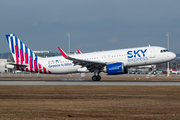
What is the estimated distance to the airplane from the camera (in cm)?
4025

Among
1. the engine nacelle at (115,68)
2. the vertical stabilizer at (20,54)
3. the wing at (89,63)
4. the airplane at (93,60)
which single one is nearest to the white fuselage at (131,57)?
the airplane at (93,60)

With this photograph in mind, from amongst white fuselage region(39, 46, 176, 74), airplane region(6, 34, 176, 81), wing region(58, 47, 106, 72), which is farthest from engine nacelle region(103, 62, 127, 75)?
white fuselage region(39, 46, 176, 74)

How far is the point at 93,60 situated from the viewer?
140 feet

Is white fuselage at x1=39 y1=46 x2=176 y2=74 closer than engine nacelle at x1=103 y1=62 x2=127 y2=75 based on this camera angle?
No

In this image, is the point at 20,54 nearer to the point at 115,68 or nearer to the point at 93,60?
the point at 93,60

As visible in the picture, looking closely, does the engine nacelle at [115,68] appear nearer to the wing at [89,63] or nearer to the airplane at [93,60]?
the airplane at [93,60]

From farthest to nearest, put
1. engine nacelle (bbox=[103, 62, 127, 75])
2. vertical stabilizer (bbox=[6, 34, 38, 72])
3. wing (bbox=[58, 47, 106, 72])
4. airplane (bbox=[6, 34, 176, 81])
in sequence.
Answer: vertical stabilizer (bbox=[6, 34, 38, 72]) < airplane (bbox=[6, 34, 176, 81]) < wing (bbox=[58, 47, 106, 72]) < engine nacelle (bbox=[103, 62, 127, 75])

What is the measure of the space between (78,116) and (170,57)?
31144 millimetres

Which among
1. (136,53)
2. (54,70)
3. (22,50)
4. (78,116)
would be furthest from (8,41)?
(78,116)

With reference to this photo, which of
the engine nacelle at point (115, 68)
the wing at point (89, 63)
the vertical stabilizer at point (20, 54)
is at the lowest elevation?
the engine nacelle at point (115, 68)

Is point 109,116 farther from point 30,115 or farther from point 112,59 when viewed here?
point 112,59

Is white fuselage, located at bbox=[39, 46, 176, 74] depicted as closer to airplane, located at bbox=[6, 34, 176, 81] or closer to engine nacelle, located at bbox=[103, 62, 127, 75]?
airplane, located at bbox=[6, 34, 176, 81]

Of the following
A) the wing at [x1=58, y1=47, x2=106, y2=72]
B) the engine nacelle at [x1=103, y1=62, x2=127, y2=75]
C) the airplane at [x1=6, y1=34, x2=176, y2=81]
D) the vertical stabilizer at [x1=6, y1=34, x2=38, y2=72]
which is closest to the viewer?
the engine nacelle at [x1=103, y1=62, x2=127, y2=75]

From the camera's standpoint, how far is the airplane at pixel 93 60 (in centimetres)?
4025
